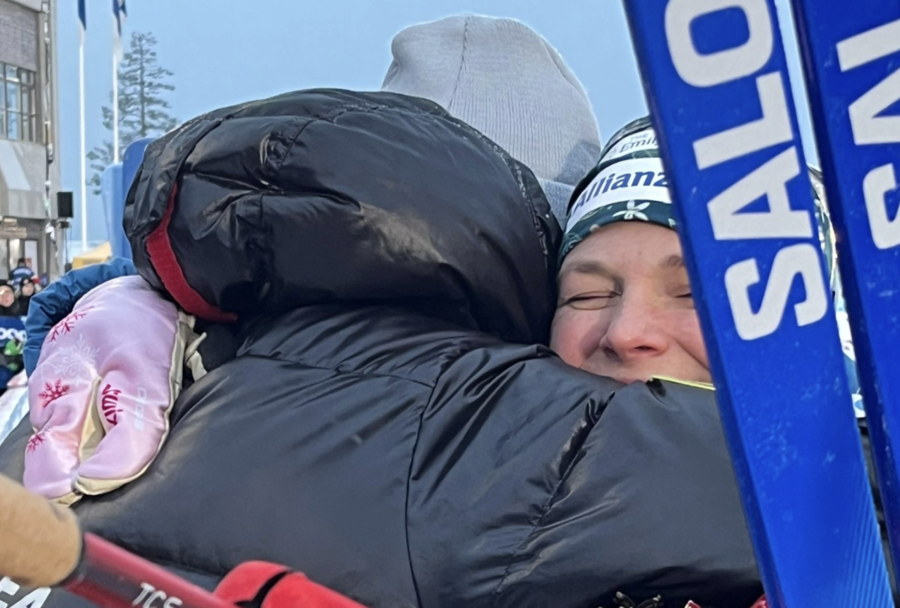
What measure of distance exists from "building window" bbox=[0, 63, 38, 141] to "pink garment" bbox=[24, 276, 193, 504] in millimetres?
14387

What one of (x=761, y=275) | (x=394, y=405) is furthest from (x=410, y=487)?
(x=761, y=275)

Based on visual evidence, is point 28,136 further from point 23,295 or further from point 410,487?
point 410,487

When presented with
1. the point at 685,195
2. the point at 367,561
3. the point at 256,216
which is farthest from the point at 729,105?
the point at 256,216

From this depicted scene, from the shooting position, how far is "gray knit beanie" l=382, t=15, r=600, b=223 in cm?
141

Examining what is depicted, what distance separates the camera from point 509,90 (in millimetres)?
1440

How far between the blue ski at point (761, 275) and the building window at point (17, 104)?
15.0m

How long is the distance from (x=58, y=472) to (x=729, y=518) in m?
0.59

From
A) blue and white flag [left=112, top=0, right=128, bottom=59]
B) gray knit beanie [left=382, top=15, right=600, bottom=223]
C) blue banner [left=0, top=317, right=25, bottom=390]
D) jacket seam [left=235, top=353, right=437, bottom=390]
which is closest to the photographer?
jacket seam [left=235, top=353, right=437, bottom=390]

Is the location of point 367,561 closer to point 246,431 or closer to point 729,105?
point 246,431

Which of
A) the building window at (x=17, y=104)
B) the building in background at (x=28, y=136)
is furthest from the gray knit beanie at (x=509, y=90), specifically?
the building window at (x=17, y=104)

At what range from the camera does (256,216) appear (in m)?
0.91

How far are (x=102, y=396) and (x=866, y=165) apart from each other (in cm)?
69

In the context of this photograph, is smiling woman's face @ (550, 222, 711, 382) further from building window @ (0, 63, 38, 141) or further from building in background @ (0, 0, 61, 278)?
building window @ (0, 63, 38, 141)

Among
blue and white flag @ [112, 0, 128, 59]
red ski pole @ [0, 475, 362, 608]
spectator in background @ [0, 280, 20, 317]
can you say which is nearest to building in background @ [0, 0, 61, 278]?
blue and white flag @ [112, 0, 128, 59]
